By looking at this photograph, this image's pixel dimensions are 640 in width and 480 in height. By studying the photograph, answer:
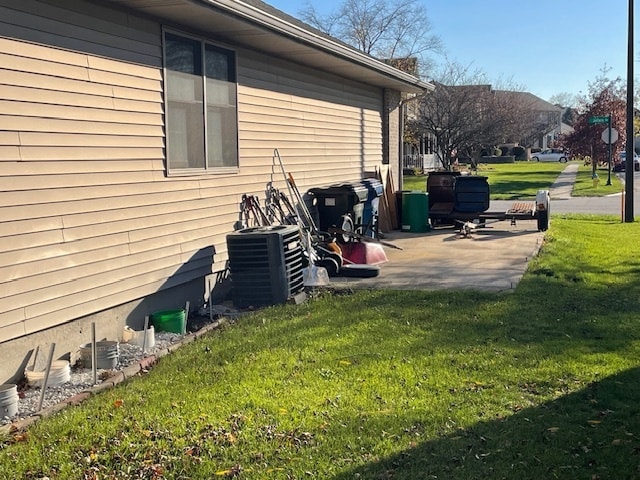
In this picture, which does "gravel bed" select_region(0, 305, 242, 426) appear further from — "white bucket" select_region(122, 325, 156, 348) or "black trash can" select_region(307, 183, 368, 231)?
"black trash can" select_region(307, 183, 368, 231)

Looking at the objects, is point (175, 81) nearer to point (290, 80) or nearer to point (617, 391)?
point (290, 80)

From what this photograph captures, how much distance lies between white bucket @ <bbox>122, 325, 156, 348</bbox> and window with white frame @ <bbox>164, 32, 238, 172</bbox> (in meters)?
1.87

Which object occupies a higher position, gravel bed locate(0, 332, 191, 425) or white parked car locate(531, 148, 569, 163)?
white parked car locate(531, 148, 569, 163)

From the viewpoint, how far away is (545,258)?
11.0 meters

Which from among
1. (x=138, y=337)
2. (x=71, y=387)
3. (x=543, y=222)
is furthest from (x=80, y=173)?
(x=543, y=222)

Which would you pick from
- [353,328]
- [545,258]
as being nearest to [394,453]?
[353,328]

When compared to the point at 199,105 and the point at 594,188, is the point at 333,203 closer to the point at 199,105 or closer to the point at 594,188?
the point at 199,105

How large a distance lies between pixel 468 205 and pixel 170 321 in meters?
9.87

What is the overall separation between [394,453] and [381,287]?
16.2 ft

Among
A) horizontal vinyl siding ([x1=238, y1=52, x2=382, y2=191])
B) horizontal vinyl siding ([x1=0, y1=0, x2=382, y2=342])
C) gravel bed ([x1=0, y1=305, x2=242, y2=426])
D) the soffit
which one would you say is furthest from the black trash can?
gravel bed ([x1=0, y1=305, x2=242, y2=426])

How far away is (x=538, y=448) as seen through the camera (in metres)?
4.08

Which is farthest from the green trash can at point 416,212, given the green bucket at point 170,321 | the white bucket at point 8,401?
the white bucket at point 8,401

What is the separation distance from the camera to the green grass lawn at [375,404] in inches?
154

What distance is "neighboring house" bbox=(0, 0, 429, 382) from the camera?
5.55 meters
